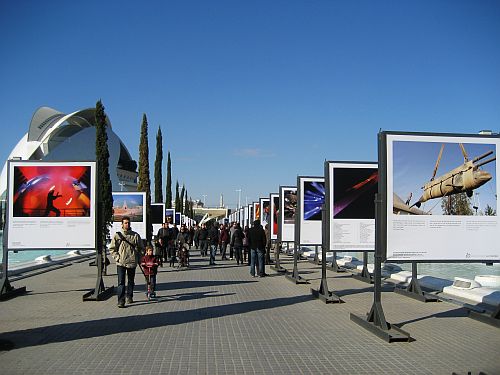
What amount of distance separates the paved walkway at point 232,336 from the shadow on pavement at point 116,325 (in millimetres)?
16

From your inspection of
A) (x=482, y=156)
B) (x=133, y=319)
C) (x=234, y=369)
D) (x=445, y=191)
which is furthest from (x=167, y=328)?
(x=482, y=156)

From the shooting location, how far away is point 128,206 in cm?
2197

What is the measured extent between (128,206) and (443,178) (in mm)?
15127

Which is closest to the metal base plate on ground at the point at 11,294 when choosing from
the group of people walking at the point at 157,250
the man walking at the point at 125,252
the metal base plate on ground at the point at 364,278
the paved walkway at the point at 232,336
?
the paved walkway at the point at 232,336

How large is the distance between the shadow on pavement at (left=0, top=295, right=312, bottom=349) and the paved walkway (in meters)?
0.02

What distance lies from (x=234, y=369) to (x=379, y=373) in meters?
1.78

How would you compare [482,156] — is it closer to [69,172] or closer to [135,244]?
[135,244]

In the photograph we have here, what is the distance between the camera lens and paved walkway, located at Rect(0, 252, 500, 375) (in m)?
6.67

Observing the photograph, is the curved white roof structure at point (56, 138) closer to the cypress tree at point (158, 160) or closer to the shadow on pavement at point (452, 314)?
the cypress tree at point (158, 160)

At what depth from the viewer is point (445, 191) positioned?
955 cm

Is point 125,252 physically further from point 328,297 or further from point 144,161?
point 144,161

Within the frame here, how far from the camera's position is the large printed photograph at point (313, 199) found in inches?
649

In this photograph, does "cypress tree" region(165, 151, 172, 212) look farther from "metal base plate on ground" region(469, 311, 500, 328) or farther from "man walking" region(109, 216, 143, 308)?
"metal base plate on ground" region(469, 311, 500, 328)

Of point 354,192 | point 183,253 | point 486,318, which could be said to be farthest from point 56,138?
point 486,318
